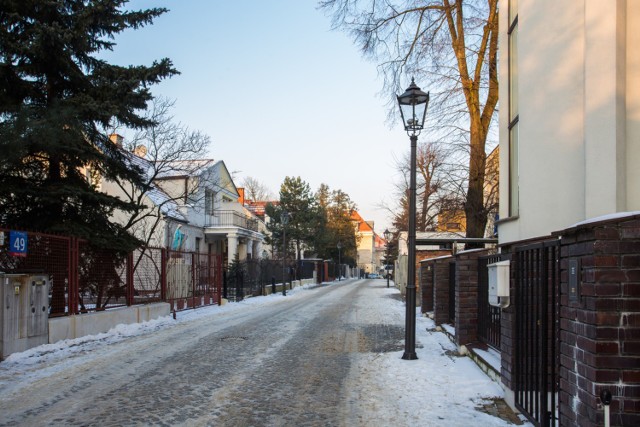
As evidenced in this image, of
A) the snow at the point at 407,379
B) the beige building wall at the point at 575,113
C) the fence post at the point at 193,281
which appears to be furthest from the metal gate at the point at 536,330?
the fence post at the point at 193,281

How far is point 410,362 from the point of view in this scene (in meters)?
8.47

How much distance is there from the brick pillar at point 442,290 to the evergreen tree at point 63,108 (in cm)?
751

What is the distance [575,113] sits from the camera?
6.43 metres

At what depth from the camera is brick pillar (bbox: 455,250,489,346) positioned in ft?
29.5

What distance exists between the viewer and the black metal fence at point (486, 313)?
769 centimetres

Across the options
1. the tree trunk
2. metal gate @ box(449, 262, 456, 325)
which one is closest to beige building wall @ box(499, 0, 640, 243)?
metal gate @ box(449, 262, 456, 325)

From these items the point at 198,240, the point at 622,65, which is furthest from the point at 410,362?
the point at 198,240

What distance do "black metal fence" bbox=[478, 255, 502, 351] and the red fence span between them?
7928mm

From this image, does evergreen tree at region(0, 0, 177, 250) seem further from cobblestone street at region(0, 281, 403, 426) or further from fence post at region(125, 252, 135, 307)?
cobblestone street at region(0, 281, 403, 426)

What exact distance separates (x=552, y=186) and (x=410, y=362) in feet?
11.7

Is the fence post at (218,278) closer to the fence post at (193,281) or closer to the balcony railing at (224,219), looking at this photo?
the fence post at (193,281)

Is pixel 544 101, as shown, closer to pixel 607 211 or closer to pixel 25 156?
pixel 607 211

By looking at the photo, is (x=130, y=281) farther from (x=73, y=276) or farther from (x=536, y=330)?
(x=536, y=330)

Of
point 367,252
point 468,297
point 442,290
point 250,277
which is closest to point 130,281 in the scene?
point 442,290
